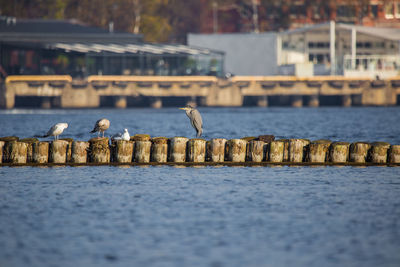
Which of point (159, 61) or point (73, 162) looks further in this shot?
Result: point (159, 61)

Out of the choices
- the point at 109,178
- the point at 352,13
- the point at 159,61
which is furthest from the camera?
the point at 352,13

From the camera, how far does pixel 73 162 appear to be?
32844 mm

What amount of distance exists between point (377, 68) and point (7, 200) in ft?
281

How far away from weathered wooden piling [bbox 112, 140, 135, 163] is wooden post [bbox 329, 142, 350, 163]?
802 centimetres

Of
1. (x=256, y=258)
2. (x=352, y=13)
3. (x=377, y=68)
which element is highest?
(x=352, y=13)

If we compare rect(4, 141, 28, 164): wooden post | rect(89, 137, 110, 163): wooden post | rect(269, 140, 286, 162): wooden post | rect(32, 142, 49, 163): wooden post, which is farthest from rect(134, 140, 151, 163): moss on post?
rect(269, 140, 286, 162): wooden post

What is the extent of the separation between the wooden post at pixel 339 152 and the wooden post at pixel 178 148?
19.4ft

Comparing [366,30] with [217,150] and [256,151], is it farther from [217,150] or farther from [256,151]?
[217,150]

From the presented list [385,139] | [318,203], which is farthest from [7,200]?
[385,139]

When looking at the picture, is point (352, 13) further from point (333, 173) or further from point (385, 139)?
point (333, 173)

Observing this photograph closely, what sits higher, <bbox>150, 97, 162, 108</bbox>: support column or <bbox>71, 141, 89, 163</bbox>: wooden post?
<bbox>150, 97, 162, 108</bbox>: support column

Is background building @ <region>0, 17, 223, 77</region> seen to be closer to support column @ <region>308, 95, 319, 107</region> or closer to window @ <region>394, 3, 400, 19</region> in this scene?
support column @ <region>308, 95, 319, 107</region>

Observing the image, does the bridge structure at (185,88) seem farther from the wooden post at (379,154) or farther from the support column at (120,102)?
the wooden post at (379,154)

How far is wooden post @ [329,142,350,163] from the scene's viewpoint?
33125mm
